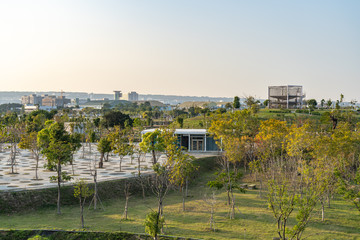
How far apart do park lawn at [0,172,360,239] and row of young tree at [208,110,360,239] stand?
0.85m

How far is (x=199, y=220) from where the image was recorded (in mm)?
23016

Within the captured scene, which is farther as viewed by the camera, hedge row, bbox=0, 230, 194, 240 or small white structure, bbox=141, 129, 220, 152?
small white structure, bbox=141, 129, 220, 152

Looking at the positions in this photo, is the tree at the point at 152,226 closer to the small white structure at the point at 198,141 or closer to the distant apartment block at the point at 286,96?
the small white structure at the point at 198,141

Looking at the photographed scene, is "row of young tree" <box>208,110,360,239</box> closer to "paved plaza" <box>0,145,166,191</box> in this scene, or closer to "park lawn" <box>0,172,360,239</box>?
"park lawn" <box>0,172,360,239</box>

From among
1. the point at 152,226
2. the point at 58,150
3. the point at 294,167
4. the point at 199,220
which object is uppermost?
the point at 58,150

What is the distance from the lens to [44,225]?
72.1ft

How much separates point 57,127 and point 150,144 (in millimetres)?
9808

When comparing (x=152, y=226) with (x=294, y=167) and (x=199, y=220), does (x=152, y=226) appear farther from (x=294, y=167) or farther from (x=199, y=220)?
(x=294, y=167)

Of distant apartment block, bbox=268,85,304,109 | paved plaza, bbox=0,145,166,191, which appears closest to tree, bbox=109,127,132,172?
paved plaza, bbox=0,145,166,191

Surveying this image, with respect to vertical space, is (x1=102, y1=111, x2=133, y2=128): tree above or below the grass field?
above

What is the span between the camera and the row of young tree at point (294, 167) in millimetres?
17328

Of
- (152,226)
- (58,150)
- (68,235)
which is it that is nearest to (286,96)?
(58,150)

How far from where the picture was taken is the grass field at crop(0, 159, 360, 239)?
2030 centimetres

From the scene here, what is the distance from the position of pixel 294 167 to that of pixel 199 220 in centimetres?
906
